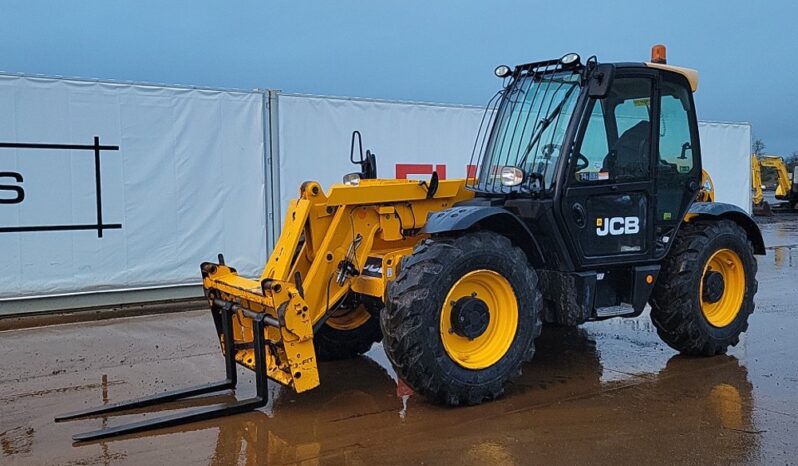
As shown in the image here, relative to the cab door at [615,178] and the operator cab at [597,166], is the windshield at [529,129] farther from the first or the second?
the cab door at [615,178]

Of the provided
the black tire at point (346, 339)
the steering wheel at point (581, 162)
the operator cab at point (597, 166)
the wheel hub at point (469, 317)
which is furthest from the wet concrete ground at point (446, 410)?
the steering wheel at point (581, 162)

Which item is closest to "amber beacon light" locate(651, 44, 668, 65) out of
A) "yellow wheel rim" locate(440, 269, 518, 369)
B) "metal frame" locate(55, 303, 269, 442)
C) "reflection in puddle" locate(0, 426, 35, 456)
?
"yellow wheel rim" locate(440, 269, 518, 369)

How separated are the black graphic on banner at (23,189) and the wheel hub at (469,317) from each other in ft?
19.4

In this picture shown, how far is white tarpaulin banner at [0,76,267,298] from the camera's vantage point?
29.4 feet

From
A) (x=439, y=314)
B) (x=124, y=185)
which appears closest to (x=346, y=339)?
(x=439, y=314)

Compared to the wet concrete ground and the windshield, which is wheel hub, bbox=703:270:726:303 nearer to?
the wet concrete ground

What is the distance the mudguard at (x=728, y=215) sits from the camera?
257 inches

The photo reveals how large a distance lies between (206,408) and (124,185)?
5.29 meters

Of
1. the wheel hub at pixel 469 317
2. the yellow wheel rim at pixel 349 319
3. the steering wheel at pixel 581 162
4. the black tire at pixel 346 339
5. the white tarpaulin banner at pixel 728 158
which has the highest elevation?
the white tarpaulin banner at pixel 728 158

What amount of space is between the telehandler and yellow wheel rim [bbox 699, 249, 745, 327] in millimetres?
14

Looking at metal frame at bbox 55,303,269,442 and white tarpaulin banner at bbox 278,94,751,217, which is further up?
white tarpaulin banner at bbox 278,94,751,217

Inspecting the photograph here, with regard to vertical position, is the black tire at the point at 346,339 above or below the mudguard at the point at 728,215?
below

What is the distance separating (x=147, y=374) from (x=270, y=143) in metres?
4.81

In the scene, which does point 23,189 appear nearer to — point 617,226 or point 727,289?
point 617,226
